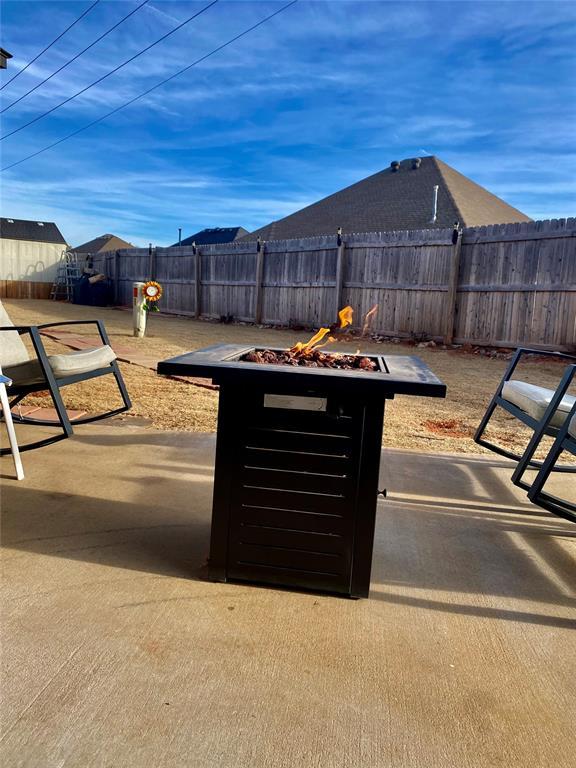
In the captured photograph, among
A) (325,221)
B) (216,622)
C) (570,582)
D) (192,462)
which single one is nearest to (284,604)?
(216,622)

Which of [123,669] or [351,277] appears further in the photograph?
[351,277]

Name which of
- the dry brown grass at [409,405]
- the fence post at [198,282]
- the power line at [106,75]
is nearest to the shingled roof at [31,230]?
the power line at [106,75]

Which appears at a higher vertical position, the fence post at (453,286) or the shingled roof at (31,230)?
the shingled roof at (31,230)

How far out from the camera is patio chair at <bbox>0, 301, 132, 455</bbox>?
2678mm

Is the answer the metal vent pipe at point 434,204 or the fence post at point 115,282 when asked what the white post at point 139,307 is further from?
the fence post at point 115,282

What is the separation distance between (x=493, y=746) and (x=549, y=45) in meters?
9.46

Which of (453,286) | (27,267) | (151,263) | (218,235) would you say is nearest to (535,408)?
(453,286)

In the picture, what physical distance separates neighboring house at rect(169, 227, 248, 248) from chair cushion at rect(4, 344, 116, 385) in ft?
104

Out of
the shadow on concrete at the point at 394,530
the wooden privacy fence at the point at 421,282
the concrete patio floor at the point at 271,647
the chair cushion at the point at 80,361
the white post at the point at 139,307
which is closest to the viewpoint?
the concrete patio floor at the point at 271,647

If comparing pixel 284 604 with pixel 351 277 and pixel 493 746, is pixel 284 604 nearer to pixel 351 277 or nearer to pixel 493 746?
pixel 493 746

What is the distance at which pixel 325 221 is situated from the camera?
18.6 meters

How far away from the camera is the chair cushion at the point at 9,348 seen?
3158 mm

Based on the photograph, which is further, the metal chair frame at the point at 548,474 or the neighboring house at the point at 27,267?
the neighboring house at the point at 27,267

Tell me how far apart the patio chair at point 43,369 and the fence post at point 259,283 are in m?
10.3
